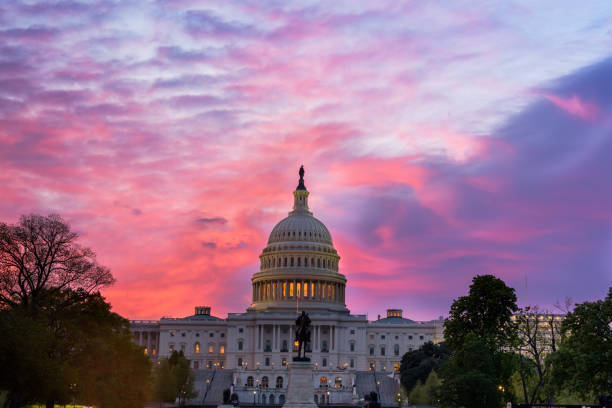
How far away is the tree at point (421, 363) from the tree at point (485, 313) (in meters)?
53.9

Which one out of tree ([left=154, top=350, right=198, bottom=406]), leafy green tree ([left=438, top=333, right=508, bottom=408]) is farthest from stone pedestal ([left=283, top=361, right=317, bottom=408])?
tree ([left=154, top=350, right=198, bottom=406])

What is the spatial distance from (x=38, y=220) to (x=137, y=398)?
24.0 m

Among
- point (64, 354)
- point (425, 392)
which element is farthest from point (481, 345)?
point (425, 392)

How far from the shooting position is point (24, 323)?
58125 mm

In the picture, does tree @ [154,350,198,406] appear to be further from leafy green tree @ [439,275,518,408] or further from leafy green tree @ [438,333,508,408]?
leafy green tree @ [438,333,508,408]

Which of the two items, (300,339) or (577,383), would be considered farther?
(300,339)

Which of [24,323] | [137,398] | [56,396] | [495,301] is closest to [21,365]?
[24,323]

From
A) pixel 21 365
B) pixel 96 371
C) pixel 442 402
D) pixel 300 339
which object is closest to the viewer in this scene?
pixel 21 365

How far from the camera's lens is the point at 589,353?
5759 cm

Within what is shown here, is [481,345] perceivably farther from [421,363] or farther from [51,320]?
[421,363]

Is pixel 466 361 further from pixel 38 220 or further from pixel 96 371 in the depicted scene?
pixel 38 220

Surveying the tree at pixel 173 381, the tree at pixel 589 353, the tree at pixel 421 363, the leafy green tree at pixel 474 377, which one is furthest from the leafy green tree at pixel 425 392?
the tree at pixel 589 353

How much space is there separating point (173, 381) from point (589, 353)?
7308 cm

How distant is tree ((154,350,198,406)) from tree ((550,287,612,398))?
67.8 metres
